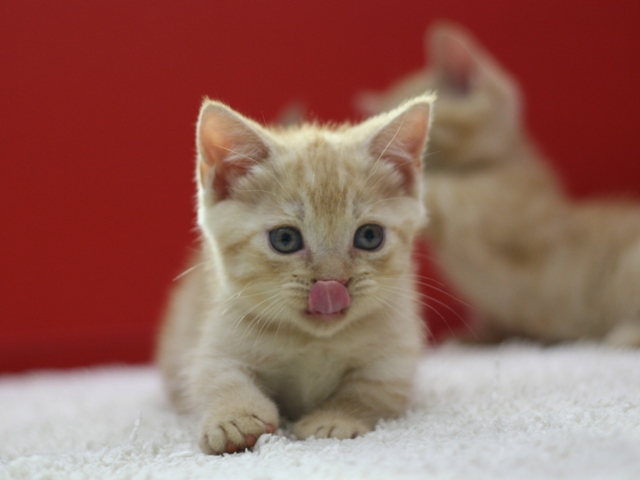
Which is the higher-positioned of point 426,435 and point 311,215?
point 311,215

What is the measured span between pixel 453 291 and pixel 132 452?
151 cm

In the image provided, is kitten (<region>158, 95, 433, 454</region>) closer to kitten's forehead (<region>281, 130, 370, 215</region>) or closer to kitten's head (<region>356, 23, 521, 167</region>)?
kitten's forehead (<region>281, 130, 370, 215</region>)

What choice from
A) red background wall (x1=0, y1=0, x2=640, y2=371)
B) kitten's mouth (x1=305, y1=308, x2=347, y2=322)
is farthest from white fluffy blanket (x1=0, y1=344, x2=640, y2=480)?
red background wall (x1=0, y1=0, x2=640, y2=371)

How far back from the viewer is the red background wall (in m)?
2.31

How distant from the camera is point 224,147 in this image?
115cm

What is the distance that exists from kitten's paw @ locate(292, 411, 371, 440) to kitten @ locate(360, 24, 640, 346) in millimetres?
1096

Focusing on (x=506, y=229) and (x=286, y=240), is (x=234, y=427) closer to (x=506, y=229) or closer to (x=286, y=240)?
(x=286, y=240)

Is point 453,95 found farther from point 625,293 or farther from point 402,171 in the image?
point 402,171

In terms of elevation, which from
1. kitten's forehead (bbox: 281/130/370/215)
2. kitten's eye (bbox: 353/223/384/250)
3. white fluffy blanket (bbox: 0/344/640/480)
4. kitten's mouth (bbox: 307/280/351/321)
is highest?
kitten's forehead (bbox: 281/130/370/215)

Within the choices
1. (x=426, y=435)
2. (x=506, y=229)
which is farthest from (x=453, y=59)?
(x=426, y=435)

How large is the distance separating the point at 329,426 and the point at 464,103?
1467 mm

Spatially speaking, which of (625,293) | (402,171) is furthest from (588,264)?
(402,171)

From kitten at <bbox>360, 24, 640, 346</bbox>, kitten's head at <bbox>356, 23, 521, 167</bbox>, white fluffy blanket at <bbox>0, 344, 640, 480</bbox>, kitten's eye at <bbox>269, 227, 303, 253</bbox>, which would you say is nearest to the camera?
white fluffy blanket at <bbox>0, 344, 640, 480</bbox>

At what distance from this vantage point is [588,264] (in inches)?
81.0
